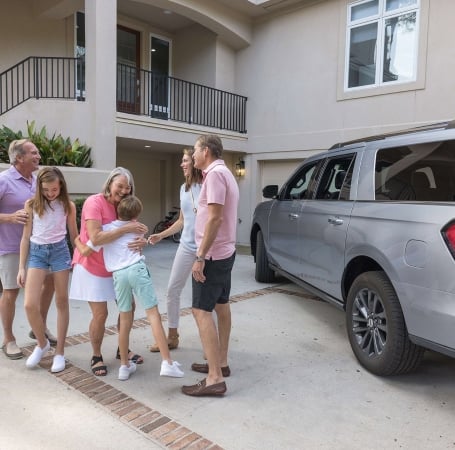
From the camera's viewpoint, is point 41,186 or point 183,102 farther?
point 183,102

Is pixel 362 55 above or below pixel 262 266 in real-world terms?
above

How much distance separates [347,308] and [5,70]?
348 inches

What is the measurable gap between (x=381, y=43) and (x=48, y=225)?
8623 mm

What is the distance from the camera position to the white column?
812cm

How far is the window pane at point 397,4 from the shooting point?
29.1 ft

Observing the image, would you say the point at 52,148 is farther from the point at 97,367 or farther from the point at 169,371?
the point at 169,371

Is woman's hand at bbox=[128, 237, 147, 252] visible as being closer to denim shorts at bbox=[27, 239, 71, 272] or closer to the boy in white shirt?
the boy in white shirt

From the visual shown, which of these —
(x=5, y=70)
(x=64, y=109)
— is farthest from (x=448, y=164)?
(x=5, y=70)

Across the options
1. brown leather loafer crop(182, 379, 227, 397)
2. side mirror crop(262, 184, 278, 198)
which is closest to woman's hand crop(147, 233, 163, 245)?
brown leather loafer crop(182, 379, 227, 397)

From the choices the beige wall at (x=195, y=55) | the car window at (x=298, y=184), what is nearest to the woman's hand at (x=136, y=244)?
the car window at (x=298, y=184)

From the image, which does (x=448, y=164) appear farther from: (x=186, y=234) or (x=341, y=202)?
(x=186, y=234)

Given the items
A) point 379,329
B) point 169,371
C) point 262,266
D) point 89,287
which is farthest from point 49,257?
point 262,266

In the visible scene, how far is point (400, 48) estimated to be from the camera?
9148 mm

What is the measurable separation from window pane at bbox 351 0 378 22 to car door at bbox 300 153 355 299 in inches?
259
